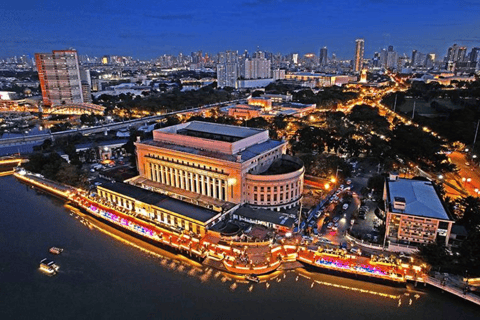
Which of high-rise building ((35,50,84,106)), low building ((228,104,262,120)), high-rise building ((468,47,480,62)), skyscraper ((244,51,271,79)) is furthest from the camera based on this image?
high-rise building ((468,47,480,62))

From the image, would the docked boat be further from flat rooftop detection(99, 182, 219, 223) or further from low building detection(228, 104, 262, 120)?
low building detection(228, 104, 262, 120)

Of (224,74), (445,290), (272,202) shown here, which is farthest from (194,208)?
(224,74)

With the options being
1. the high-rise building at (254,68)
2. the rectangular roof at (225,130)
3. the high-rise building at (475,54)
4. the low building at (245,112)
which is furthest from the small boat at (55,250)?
the high-rise building at (475,54)

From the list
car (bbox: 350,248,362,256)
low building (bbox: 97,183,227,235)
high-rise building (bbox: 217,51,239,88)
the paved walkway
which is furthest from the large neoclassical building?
high-rise building (bbox: 217,51,239,88)

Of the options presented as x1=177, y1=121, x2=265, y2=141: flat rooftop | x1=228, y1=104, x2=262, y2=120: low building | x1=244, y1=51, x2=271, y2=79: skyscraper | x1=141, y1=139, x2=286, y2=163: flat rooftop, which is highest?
x1=244, y1=51, x2=271, y2=79: skyscraper

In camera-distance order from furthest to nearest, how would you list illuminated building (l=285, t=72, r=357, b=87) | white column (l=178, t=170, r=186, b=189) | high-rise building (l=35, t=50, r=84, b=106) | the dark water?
illuminated building (l=285, t=72, r=357, b=87), high-rise building (l=35, t=50, r=84, b=106), white column (l=178, t=170, r=186, b=189), the dark water

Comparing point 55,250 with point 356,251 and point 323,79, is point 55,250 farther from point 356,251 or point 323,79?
point 323,79
